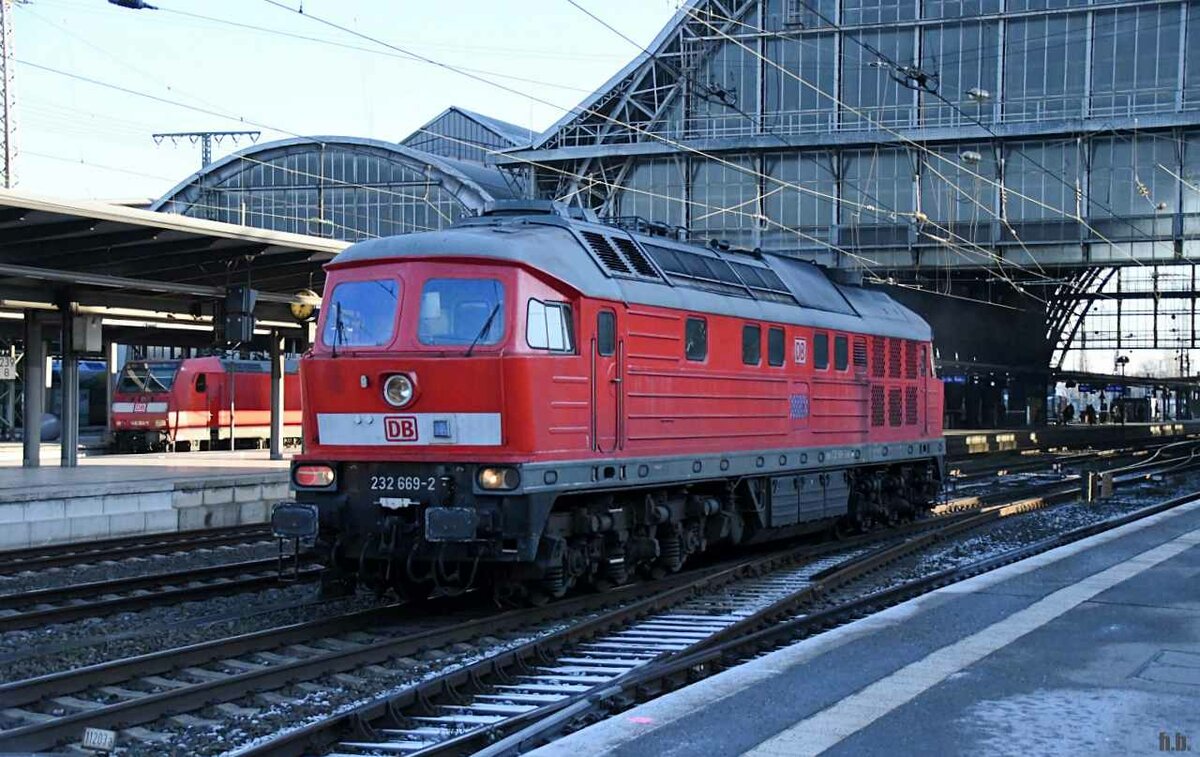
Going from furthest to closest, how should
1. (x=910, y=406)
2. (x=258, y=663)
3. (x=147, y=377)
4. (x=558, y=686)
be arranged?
(x=147, y=377) < (x=910, y=406) < (x=258, y=663) < (x=558, y=686)

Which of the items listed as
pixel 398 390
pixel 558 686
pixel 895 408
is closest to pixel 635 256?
pixel 398 390

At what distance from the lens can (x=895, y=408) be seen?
66.0 feet

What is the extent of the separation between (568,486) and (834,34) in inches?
1731

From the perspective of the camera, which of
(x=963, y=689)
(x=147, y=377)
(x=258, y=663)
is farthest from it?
(x=147, y=377)

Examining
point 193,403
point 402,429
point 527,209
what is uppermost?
point 527,209

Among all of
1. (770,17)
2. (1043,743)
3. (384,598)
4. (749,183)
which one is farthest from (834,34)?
(1043,743)

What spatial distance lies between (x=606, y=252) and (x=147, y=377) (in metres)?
33.5

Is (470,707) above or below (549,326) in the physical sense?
below

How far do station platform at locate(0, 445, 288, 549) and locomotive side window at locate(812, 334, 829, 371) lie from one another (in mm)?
10936

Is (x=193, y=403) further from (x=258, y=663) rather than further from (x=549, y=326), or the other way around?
(x=258, y=663)

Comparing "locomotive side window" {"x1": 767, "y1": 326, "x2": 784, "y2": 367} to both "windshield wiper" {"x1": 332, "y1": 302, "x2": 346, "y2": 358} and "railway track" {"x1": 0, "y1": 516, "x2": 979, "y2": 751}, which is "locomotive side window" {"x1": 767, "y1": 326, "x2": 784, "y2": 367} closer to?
"railway track" {"x1": 0, "y1": 516, "x2": 979, "y2": 751}

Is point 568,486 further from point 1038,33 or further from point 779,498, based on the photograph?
point 1038,33

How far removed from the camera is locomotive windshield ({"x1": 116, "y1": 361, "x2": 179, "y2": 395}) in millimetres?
42594

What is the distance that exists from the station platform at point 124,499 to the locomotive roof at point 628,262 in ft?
28.5
